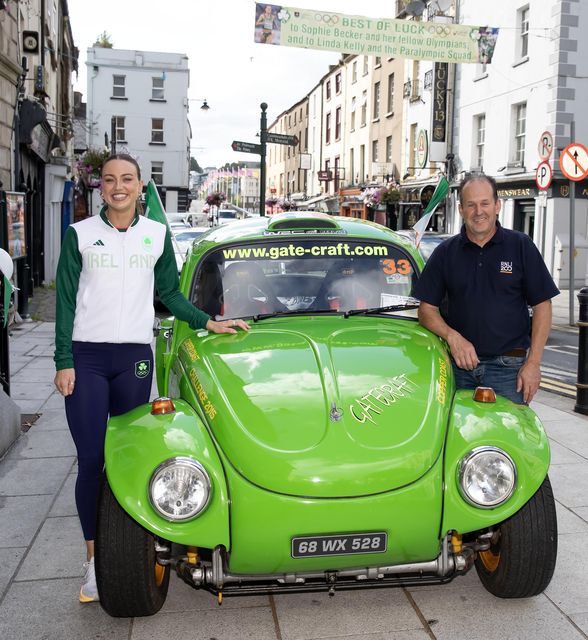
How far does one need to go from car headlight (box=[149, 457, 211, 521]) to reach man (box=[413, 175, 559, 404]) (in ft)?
5.38

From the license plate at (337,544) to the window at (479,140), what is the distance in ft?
81.1

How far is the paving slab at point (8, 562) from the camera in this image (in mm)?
3686

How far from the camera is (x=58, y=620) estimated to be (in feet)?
10.9

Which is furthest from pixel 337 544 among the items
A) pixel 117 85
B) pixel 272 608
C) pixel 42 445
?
pixel 117 85

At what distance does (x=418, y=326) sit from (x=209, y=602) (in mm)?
1865

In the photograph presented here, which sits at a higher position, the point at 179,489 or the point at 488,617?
the point at 179,489

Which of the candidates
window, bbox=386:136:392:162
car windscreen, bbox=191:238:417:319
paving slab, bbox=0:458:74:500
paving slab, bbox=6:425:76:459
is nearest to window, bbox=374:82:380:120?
window, bbox=386:136:392:162

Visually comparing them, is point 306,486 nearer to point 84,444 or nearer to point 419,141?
point 84,444

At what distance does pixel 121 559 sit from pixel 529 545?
176cm

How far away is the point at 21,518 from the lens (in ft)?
14.8

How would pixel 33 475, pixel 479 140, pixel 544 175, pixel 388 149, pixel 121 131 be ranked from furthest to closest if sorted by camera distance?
pixel 121 131, pixel 388 149, pixel 479 140, pixel 544 175, pixel 33 475

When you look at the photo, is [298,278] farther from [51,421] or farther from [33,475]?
[51,421]

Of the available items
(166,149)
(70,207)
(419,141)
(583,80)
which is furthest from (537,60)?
(166,149)

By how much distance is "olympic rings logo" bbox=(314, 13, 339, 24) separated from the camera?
1570cm
